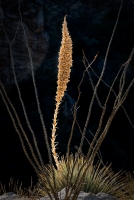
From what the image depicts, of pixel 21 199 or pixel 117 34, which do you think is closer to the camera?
pixel 21 199

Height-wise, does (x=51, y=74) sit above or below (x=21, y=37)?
below

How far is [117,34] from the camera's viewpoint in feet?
85.5

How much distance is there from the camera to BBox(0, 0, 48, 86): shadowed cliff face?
15.8m

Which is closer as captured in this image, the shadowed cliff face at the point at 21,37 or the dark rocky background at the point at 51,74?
the dark rocky background at the point at 51,74

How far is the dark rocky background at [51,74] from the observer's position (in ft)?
40.9

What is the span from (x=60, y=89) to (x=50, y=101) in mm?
13575

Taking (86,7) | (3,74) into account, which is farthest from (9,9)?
(86,7)

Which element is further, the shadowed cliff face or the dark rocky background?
the shadowed cliff face

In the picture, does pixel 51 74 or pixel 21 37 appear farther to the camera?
pixel 51 74

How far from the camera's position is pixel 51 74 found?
18.3m

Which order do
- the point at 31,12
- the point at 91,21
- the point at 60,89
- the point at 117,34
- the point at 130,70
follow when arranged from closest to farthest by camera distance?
the point at 60,89, the point at 31,12, the point at 130,70, the point at 117,34, the point at 91,21

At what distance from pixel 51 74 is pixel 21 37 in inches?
A: 102

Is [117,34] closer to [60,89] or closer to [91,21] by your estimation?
[91,21]

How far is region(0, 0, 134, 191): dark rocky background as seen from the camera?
490 inches
